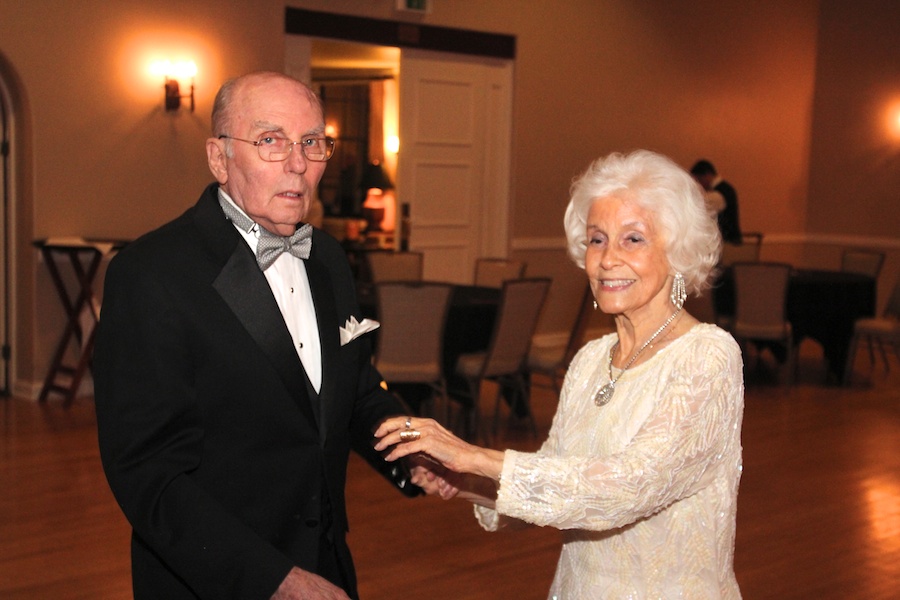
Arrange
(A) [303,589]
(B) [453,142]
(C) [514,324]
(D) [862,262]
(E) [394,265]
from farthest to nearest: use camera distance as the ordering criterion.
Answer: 1. (D) [862,262]
2. (B) [453,142]
3. (E) [394,265]
4. (C) [514,324]
5. (A) [303,589]

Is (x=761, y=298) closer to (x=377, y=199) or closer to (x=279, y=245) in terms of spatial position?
(x=377, y=199)

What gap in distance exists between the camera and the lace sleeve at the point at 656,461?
1.83 meters

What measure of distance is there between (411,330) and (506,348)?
70 centimetres

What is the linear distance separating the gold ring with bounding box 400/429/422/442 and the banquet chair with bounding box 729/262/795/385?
21.3 feet

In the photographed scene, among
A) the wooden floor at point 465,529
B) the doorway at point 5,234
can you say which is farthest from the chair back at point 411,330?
the doorway at point 5,234

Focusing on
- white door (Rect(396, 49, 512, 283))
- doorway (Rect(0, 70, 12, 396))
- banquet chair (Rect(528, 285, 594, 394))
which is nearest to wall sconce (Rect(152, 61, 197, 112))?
doorway (Rect(0, 70, 12, 396))

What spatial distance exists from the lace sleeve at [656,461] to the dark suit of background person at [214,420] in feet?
1.22

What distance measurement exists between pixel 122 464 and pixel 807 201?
39.0 ft

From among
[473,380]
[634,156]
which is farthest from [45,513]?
[634,156]

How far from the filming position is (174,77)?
7574 mm

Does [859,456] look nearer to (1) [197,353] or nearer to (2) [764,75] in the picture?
(1) [197,353]

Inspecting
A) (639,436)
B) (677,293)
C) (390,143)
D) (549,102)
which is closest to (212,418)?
(639,436)

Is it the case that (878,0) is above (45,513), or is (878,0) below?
Result: above

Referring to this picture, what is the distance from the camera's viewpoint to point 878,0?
38.2 ft
